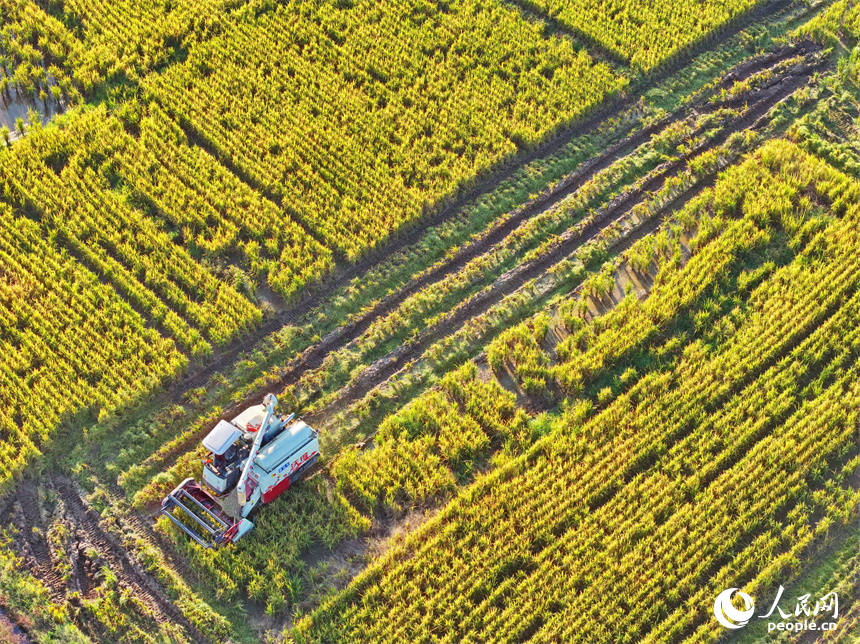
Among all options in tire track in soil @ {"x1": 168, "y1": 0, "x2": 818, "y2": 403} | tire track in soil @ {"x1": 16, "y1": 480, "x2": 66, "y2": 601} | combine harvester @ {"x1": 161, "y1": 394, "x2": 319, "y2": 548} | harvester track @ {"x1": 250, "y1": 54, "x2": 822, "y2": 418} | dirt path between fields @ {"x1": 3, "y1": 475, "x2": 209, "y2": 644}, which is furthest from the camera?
tire track in soil @ {"x1": 168, "y1": 0, "x2": 818, "y2": 403}

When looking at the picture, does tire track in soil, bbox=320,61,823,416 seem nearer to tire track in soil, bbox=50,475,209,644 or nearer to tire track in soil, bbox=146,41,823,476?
tire track in soil, bbox=146,41,823,476

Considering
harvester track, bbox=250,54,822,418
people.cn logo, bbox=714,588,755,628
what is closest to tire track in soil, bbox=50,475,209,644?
harvester track, bbox=250,54,822,418

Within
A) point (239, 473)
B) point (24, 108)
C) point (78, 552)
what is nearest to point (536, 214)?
point (239, 473)

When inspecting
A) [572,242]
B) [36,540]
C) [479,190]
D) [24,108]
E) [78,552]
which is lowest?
[78,552]

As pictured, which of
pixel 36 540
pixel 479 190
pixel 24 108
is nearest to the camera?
pixel 36 540

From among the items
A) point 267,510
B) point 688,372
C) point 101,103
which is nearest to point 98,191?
point 101,103

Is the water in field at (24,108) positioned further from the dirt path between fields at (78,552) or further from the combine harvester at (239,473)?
the combine harvester at (239,473)

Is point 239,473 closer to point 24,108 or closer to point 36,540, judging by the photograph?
point 36,540
